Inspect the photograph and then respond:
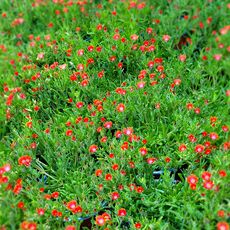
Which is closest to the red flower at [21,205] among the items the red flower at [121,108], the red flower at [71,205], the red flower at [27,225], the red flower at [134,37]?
the red flower at [27,225]

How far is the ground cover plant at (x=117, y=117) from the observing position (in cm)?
289

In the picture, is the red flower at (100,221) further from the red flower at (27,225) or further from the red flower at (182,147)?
the red flower at (182,147)

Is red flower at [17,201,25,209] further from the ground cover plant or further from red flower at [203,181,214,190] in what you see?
red flower at [203,181,214,190]

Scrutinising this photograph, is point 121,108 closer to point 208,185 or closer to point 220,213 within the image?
point 208,185

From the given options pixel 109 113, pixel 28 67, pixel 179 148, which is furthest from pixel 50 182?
pixel 28 67

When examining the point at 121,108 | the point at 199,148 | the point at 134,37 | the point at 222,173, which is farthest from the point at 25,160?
the point at 134,37

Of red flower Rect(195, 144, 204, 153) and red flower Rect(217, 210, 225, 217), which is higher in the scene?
red flower Rect(195, 144, 204, 153)

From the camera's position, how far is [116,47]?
13.6 feet

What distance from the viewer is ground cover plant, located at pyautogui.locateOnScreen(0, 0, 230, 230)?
289cm

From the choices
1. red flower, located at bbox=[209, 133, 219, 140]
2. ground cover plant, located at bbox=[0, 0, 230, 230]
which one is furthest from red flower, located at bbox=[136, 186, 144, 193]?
red flower, located at bbox=[209, 133, 219, 140]

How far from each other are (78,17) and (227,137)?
2.59m

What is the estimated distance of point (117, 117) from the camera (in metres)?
3.47

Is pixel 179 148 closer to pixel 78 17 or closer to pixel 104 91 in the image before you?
pixel 104 91

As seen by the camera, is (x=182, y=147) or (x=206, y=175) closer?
(x=206, y=175)
